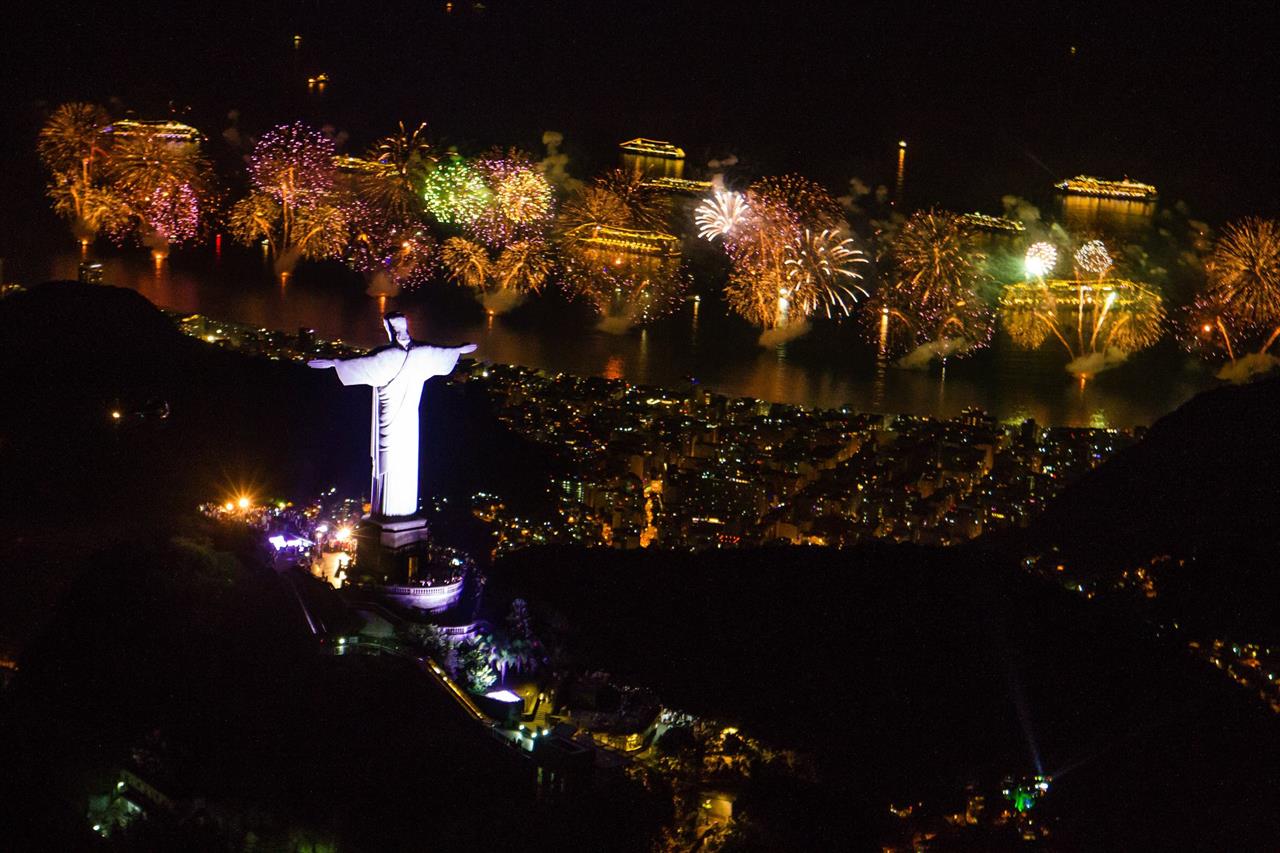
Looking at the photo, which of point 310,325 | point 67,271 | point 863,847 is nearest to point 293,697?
point 863,847

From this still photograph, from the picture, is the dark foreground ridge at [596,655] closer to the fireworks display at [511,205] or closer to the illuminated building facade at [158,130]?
the fireworks display at [511,205]

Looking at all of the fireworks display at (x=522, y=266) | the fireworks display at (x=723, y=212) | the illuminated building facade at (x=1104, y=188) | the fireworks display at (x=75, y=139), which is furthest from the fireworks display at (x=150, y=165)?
the illuminated building facade at (x=1104, y=188)

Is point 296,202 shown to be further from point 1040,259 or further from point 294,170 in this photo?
point 1040,259

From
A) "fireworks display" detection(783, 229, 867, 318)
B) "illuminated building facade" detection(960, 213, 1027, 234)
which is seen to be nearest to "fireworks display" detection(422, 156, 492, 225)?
"fireworks display" detection(783, 229, 867, 318)

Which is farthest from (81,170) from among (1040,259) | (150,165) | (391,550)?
(391,550)

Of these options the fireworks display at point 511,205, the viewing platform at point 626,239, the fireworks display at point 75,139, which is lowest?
the viewing platform at point 626,239

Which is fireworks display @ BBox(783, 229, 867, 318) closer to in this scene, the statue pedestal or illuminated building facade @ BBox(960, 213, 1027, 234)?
illuminated building facade @ BBox(960, 213, 1027, 234)
